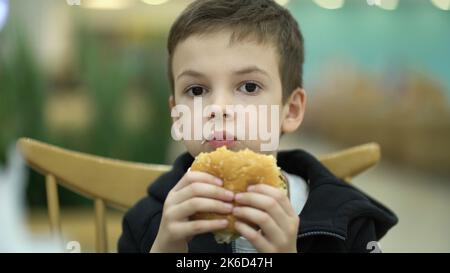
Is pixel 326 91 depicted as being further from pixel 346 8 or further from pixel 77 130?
pixel 77 130

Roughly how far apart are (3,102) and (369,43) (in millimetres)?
1765

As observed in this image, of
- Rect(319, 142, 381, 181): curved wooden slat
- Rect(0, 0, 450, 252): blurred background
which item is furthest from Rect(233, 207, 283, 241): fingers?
Rect(0, 0, 450, 252): blurred background

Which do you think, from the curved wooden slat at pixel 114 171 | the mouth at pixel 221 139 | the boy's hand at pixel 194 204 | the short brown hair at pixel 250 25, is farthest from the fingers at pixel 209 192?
the curved wooden slat at pixel 114 171

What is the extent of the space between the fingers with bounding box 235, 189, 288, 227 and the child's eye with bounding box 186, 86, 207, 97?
0.20 meters

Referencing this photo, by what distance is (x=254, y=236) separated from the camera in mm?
622

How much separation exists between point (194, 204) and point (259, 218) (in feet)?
0.25

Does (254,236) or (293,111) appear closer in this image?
(254,236)

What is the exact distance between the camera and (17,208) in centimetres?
228

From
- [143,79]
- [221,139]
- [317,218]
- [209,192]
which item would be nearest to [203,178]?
[209,192]

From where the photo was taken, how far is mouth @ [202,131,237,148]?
0.74 m

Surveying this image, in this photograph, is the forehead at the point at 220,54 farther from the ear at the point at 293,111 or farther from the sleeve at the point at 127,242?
the sleeve at the point at 127,242

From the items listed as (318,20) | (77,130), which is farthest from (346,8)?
(77,130)

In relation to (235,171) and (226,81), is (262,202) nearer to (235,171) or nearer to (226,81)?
(235,171)
